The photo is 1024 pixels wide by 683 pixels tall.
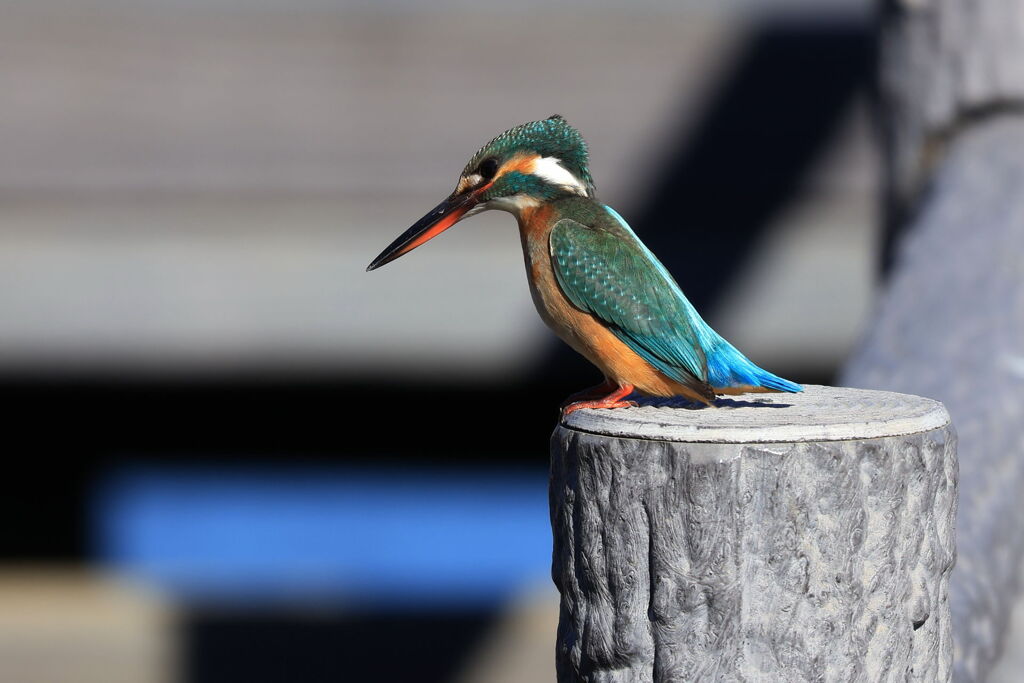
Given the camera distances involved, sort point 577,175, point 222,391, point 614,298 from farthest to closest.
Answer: point 222,391 → point 577,175 → point 614,298

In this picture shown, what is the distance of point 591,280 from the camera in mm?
1892

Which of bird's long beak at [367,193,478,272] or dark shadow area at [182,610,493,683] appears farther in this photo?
dark shadow area at [182,610,493,683]

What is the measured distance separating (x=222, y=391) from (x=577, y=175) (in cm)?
310

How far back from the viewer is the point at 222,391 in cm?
488

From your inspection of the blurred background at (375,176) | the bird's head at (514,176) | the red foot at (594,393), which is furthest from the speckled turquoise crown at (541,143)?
the blurred background at (375,176)

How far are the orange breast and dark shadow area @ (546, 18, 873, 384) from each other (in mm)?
2587

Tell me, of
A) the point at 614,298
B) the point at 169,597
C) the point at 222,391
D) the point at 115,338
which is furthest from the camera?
the point at 169,597

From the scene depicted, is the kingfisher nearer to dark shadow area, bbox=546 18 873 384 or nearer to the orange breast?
the orange breast

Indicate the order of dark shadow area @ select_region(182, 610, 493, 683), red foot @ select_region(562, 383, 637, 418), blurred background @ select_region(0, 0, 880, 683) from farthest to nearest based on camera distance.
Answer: dark shadow area @ select_region(182, 610, 493, 683) < blurred background @ select_region(0, 0, 880, 683) < red foot @ select_region(562, 383, 637, 418)

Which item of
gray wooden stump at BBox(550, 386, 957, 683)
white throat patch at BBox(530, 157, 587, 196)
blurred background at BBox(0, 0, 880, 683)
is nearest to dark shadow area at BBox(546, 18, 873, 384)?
blurred background at BBox(0, 0, 880, 683)

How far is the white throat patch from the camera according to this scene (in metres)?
2.04

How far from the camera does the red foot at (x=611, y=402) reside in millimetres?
1725

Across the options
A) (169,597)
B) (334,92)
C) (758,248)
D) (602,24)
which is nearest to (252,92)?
(334,92)

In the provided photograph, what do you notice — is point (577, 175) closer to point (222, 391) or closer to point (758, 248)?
point (758, 248)
